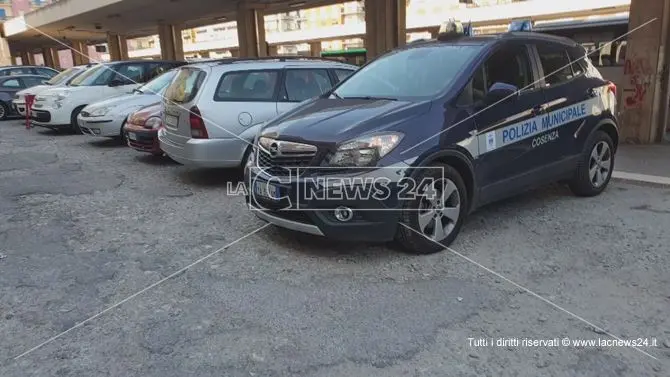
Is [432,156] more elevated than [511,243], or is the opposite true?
[432,156]

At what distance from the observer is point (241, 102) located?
654 centimetres

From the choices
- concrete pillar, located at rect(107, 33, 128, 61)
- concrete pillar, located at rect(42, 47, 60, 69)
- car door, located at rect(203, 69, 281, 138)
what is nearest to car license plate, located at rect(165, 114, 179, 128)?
car door, located at rect(203, 69, 281, 138)

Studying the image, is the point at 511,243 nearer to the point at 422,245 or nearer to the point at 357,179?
the point at 422,245

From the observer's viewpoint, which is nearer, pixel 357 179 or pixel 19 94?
pixel 357 179

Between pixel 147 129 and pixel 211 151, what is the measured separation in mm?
2401

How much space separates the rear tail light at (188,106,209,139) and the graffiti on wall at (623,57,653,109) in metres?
7.54

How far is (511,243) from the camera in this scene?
15.1 ft

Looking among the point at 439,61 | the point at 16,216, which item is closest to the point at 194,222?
the point at 16,216

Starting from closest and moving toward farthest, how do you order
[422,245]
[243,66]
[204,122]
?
[422,245], [204,122], [243,66]

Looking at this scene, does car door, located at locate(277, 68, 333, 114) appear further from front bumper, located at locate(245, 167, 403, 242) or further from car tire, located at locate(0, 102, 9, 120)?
car tire, located at locate(0, 102, 9, 120)

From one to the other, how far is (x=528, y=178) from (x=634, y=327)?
2.05 meters

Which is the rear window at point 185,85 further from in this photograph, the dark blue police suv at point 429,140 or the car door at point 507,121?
the car door at point 507,121

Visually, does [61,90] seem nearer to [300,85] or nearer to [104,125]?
[104,125]

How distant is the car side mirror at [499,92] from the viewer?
4500mm
